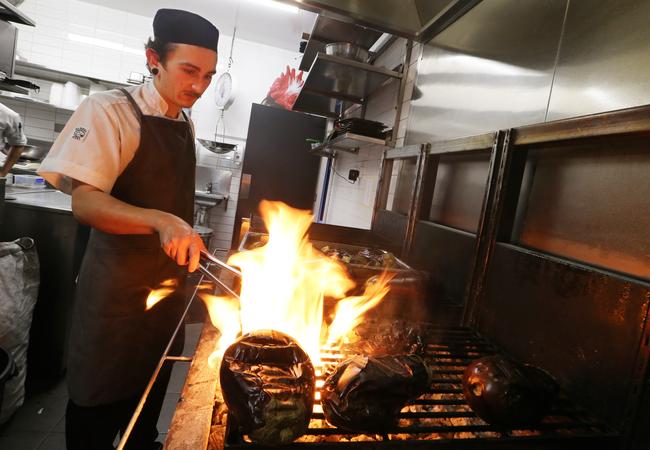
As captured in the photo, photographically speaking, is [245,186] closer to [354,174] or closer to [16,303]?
[354,174]

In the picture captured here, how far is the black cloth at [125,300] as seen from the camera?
1.77 meters

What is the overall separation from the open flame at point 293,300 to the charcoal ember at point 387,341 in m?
0.07

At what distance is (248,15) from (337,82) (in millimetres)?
3155

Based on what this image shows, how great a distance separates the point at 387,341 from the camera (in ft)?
4.44

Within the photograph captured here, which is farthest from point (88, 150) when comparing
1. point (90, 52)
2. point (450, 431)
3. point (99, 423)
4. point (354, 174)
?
point (90, 52)

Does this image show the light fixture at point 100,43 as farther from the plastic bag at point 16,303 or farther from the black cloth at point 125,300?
the black cloth at point 125,300

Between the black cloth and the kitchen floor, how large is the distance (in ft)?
2.88

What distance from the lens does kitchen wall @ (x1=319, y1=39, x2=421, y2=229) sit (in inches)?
135

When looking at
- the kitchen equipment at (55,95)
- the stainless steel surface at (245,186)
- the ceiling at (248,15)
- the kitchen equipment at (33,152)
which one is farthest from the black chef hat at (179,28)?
the kitchen equipment at (33,152)

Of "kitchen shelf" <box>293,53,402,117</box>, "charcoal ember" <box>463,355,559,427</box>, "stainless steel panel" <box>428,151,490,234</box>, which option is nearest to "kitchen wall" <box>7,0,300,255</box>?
"kitchen shelf" <box>293,53,402,117</box>

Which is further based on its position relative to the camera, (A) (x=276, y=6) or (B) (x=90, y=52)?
(B) (x=90, y=52)

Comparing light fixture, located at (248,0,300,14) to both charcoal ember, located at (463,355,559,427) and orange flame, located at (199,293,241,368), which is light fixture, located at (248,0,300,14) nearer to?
orange flame, located at (199,293,241,368)

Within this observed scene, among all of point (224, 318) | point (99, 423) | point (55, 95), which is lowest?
point (99, 423)

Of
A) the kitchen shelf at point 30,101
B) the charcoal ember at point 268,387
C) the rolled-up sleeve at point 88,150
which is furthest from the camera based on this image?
the kitchen shelf at point 30,101
